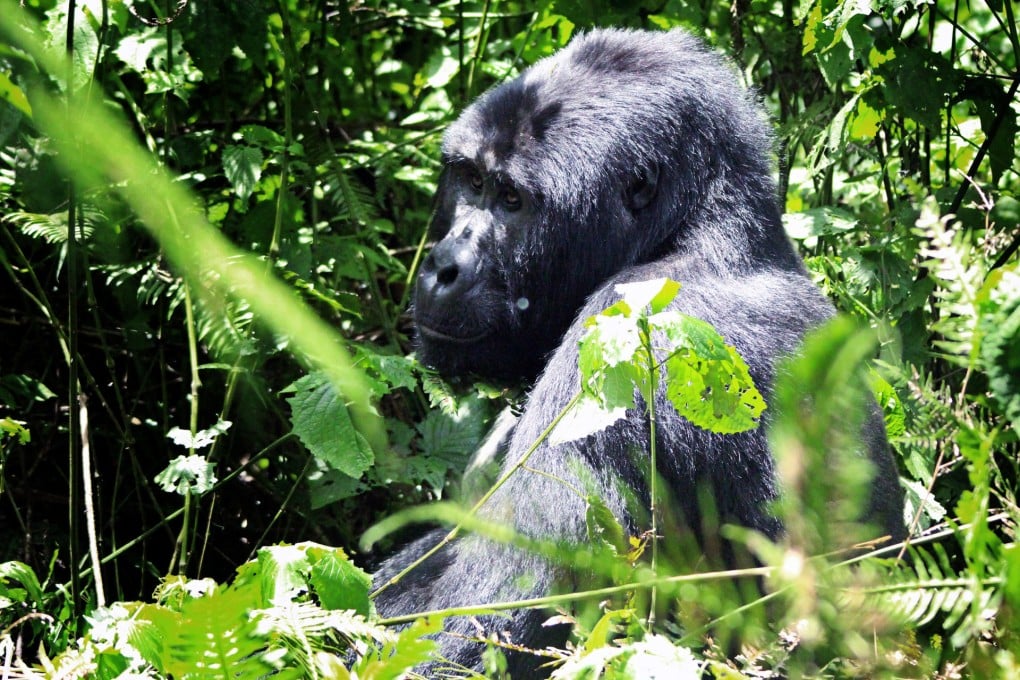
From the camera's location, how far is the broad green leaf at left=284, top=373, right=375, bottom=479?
102 inches

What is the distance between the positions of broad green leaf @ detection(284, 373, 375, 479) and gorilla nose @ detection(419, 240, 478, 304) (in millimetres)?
439

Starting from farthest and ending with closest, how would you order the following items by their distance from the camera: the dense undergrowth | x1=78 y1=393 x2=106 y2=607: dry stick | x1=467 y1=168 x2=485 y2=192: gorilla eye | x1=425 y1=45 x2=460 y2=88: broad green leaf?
x1=425 y1=45 x2=460 y2=88: broad green leaf
x1=467 y1=168 x2=485 y2=192: gorilla eye
x1=78 y1=393 x2=106 y2=607: dry stick
the dense undergrowth

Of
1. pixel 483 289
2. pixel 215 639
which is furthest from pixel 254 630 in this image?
pixel 483 289

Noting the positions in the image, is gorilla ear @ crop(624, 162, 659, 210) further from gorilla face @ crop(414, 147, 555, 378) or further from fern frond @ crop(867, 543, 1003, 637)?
fern frond @ crop(867, 543, 1003, 637)

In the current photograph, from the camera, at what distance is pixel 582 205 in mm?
2916

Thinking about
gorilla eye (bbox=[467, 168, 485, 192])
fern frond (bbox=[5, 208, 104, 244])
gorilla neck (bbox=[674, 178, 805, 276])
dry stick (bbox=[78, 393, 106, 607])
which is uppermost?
fern frond (bbox=[5, 208, 104, 244])

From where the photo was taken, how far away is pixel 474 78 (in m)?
4.20

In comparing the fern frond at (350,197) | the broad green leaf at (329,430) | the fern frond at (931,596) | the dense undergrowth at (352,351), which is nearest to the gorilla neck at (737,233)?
the dense undergrowth at (352,351)

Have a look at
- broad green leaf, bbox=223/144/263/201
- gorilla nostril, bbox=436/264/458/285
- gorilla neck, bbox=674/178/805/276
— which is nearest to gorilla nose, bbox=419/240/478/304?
gorilla nostril, bbox=436/264/458/285

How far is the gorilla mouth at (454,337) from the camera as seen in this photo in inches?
116

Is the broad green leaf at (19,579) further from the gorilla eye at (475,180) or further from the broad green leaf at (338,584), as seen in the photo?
the gorilla eye at (475,180)

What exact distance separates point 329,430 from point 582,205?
919mm

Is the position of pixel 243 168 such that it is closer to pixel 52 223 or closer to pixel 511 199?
pixel 52 223

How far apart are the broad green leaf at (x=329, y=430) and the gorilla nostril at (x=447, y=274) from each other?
0.47 meters
